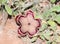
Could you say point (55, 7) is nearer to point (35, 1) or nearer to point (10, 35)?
point (35, 1)

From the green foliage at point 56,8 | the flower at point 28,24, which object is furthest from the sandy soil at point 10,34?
the green foliage at point 56,8

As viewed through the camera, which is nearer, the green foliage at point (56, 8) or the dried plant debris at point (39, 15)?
the dried plant debris at point (39, 15)

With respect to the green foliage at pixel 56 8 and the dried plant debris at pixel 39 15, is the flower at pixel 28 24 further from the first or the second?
the green foliage at pixel 56 8

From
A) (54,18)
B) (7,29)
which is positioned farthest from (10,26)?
(54,18)

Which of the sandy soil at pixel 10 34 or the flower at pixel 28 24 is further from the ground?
the flower at pixel 28 24

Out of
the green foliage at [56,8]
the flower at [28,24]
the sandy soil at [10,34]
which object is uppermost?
the green foliage at [56,8]

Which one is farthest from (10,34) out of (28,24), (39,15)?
(39,15)

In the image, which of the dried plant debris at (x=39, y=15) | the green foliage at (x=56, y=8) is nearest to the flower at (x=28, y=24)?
the dried plant debris at (x=39, y=15)

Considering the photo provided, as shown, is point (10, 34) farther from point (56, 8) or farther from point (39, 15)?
point (56, 8)

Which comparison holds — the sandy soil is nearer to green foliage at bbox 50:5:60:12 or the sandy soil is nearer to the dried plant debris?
the dried plant debris
